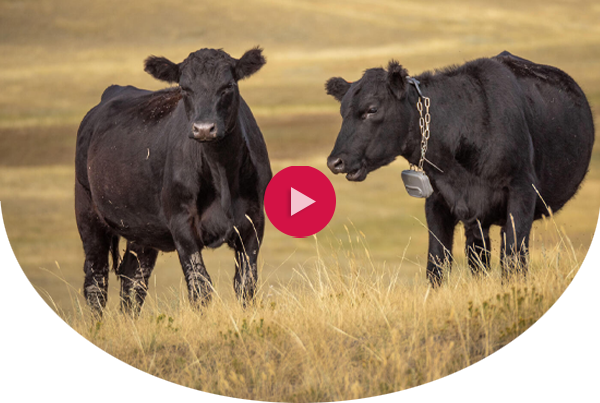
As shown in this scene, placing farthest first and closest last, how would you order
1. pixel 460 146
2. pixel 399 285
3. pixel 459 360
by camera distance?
pixel 460 146 → pixel 399 285 → pixel 459 360

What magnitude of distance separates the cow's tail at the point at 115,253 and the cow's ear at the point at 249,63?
2.89m

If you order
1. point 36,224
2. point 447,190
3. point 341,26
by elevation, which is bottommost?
point 36,224

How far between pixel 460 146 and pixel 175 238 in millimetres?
2563

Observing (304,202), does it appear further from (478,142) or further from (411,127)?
(478,142)

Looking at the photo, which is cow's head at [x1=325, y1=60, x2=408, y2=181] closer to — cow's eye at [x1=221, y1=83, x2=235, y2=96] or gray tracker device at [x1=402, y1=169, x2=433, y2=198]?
gray tracker device at [x1=402, y1=169, x2=433, y2=198]

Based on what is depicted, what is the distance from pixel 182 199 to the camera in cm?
769

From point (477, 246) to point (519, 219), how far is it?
27.0 inches

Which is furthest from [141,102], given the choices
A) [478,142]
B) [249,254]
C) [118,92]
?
[478,142]

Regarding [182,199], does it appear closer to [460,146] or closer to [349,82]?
[349,82]

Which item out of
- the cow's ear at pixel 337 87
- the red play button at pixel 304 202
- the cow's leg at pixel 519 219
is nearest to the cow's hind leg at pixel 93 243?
the red play button at pixel 304 202

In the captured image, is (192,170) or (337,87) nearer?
(337,87)

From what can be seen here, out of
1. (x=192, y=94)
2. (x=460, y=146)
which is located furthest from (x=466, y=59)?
(x=192, y=94)

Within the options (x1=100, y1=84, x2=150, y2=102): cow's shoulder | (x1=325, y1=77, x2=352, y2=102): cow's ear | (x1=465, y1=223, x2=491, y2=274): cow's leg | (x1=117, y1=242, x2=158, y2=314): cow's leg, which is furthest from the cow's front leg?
(x1=100, y1=84, x2=150, y2=102): cow's shoulder

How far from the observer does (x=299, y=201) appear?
7055 millimetres
